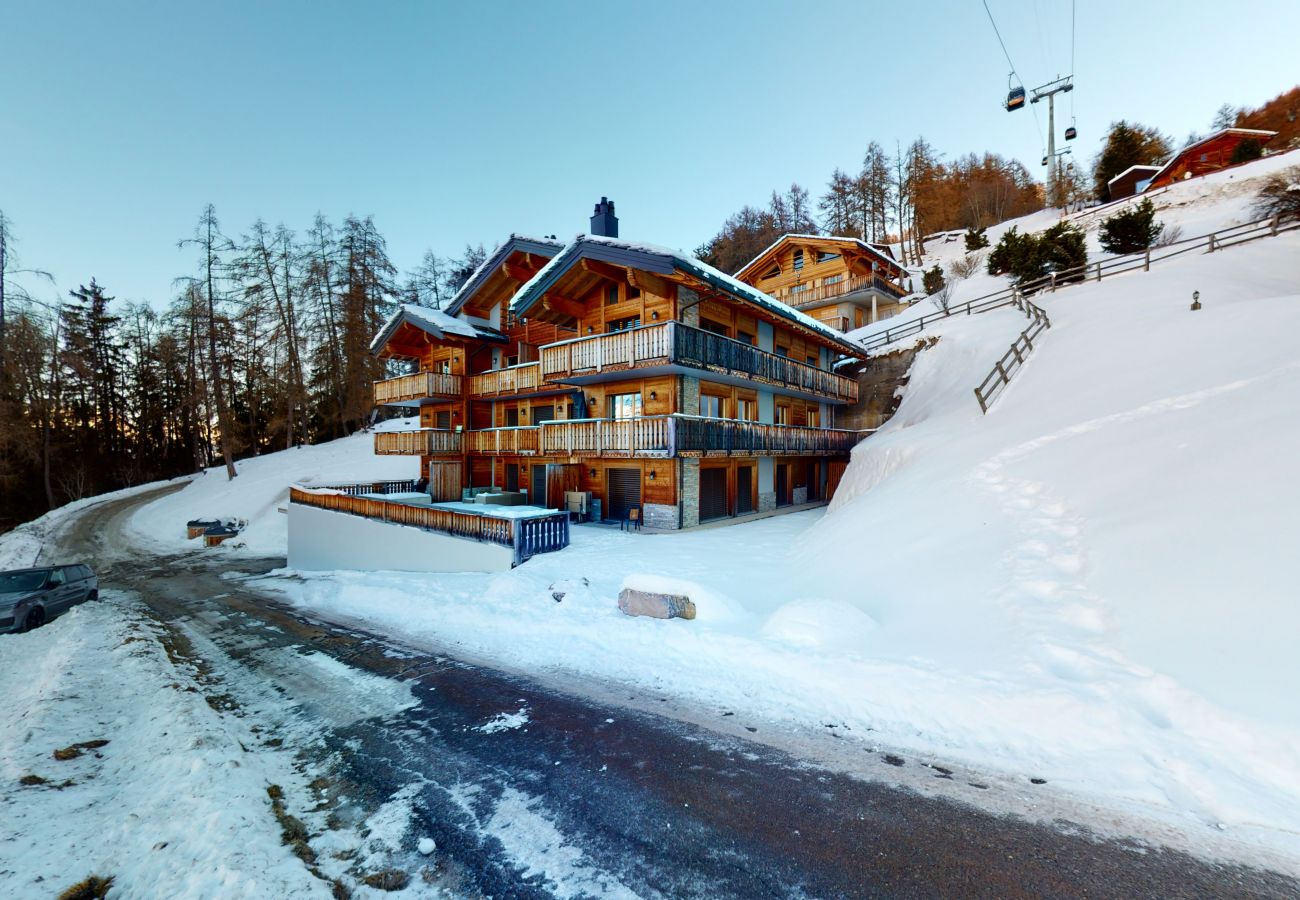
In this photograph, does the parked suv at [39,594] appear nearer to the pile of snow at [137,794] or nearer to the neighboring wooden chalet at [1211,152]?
the pile of snow at [137,794]

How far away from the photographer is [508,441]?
21.3 m

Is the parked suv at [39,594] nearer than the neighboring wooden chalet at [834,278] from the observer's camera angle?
Yes

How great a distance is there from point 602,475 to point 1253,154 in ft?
209

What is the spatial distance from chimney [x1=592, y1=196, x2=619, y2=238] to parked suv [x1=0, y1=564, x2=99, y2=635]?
A: 68.4ft

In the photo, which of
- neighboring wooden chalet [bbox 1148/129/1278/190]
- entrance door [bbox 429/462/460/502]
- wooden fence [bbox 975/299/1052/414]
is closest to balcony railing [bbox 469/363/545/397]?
entrance door [bbox 429/462/460/502]

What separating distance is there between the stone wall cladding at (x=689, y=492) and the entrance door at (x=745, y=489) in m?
3.72

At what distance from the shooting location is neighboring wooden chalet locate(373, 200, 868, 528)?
17000mm

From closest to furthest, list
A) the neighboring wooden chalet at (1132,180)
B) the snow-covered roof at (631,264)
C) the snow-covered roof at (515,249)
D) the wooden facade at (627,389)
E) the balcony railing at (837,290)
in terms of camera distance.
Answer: the snow-covered roof at (631,264) < the wooden facade at (627,389) < the snow-covered roof at (515,249) < the balcony railing at (837,290) < the neighboring wooden chalet at (1132,180)

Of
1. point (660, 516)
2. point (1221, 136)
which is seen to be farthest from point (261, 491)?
point (1221, 136)

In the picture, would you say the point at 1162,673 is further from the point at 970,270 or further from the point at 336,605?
the point at 970,270

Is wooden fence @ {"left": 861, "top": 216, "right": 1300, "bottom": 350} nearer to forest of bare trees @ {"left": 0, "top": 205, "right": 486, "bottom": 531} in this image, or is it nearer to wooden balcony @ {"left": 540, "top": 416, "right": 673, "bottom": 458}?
wooden balcony @ {"left": 540, "top": 416, "right": 673, "bottom": 458}

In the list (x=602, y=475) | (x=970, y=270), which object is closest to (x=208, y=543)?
(x=602, y=475)

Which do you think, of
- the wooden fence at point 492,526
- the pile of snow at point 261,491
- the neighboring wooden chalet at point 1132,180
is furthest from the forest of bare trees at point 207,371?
the neighboring wooden chalet at point 1132,180

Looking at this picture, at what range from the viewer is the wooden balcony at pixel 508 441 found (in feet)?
66.2
